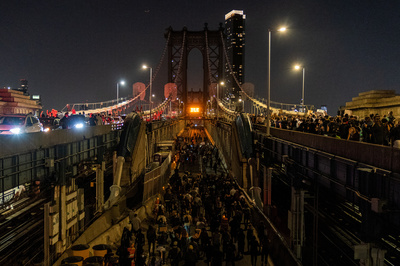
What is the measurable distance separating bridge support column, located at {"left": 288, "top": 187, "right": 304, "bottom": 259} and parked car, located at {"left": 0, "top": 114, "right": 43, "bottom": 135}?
11.2 metres

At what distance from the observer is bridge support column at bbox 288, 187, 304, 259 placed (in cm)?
1298

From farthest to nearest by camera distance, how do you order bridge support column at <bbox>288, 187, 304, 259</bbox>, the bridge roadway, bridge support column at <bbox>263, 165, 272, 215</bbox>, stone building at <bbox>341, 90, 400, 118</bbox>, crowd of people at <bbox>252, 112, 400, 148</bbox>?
1. stone building at <bbox>341, 90, 400, 118</bbox>
2. bridge support column at <bbox>263, 165, 272, 215</bbox>
3. bridge support column at <bbox>288, 187, 304, 259</bbox>
4. crowd of people at <bbox>252, 112, 400, 148</bbox>
5. the bridge roadway

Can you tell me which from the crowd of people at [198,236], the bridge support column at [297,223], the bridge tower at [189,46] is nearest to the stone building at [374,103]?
the bridge support column at [297,223]

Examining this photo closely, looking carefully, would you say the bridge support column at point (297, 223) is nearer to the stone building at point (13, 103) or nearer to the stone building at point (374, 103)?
the stone building at point (374, 103)

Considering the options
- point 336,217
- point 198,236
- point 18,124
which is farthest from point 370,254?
point 18,124

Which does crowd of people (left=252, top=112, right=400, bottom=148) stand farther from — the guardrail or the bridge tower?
the bridge tower

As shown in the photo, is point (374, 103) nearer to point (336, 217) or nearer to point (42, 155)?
point (336, 217)

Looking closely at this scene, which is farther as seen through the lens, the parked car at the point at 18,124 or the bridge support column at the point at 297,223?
the parked car at the point at 18,124

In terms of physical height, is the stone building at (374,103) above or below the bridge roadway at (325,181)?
above

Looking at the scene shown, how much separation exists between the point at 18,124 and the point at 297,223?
1181cm

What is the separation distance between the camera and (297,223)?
43.0 feet

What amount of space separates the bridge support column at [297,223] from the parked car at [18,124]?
11.2 meters

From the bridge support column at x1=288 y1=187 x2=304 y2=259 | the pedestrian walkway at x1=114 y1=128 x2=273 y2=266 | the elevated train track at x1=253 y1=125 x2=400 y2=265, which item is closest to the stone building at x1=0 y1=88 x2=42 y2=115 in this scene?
the pedestrian walkway at x1=114 y1=128 x2=273 y2=266

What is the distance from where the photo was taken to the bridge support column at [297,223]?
13.0m
